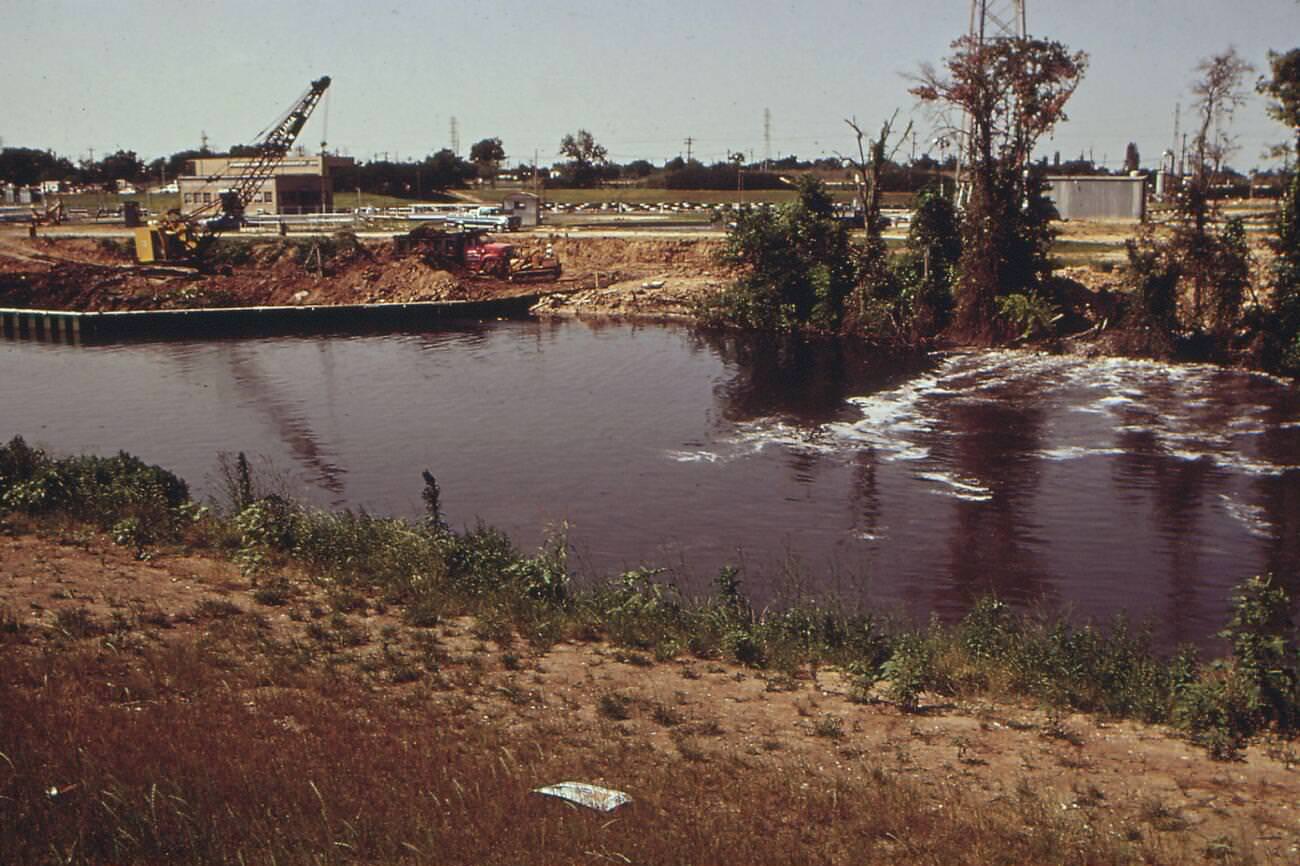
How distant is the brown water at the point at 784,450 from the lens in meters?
17.4

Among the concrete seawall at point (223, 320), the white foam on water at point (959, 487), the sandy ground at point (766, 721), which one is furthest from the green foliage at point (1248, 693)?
the concrete seawall at point (223, 320)

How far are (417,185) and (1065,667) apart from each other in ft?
302

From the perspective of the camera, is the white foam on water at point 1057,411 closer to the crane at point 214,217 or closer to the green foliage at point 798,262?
the green foliage at point 798,262

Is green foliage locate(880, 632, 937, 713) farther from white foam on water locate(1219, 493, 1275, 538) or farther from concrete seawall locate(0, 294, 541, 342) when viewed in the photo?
concrete seawall locate(0, 294, 541, 342)

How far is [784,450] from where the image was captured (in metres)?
25.0

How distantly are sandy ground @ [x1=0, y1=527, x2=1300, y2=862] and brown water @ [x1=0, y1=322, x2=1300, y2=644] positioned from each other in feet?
12.0

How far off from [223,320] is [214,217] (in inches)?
871

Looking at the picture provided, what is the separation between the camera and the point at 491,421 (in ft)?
91.8

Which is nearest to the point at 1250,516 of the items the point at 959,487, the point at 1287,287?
the point at 959,487

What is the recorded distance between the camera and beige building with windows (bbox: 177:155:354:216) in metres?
80.5

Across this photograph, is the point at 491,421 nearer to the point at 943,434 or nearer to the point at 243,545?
the point at 943,434

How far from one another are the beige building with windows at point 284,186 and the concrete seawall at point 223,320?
34.3m

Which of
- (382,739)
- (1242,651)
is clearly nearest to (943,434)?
(1242,651)

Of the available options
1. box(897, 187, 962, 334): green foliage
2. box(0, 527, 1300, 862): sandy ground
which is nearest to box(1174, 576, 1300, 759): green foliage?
box(0, 527, 1300, 862): sandy ground
